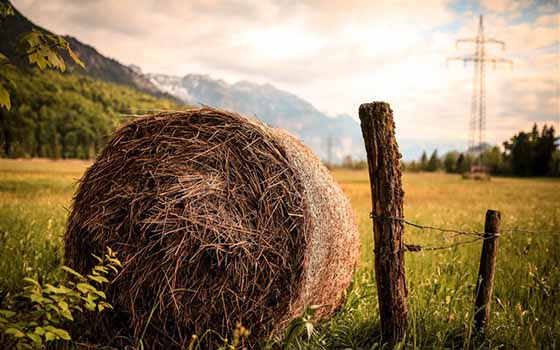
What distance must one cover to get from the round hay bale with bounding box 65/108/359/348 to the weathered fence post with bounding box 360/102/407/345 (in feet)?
1.99

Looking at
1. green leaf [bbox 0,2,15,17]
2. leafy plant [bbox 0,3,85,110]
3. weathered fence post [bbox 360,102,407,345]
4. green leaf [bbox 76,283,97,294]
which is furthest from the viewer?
green leaf [bbox 0,2,15,17]

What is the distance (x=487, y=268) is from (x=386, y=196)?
4.01 ft

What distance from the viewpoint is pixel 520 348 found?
3.48 m

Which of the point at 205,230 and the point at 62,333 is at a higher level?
the point at 205,230

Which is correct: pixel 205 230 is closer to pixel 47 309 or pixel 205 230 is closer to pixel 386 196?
pixel 47 309

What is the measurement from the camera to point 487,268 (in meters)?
3.68

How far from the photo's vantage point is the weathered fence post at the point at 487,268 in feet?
12.0

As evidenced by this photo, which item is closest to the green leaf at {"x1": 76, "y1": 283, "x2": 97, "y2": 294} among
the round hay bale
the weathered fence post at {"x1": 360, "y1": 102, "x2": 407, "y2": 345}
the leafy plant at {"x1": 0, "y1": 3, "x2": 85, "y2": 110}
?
the round hay bale

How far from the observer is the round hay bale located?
136 inches

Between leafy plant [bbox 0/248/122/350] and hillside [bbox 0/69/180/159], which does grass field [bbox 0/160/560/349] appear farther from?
hillside [bbox 0/69/180/159]

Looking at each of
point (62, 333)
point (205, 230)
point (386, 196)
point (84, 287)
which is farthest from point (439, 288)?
point (62, 333)

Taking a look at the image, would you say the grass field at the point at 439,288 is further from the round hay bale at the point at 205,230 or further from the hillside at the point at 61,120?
the hillside at the point at 61,120

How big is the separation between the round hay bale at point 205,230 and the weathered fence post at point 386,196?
0.61 metres

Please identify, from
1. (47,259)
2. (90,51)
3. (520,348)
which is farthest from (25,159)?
(90,51)
